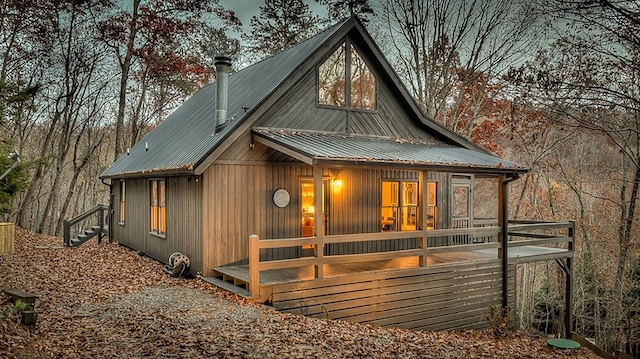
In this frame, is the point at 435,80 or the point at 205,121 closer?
the point at 205,121

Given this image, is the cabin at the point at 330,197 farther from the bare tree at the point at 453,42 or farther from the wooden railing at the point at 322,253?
the bare tree at the point at 453,42

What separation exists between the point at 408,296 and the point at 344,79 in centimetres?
559

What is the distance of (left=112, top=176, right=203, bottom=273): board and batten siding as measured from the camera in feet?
33.8

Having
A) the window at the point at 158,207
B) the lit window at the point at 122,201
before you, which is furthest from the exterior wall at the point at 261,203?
the lit window at the point at 122,201

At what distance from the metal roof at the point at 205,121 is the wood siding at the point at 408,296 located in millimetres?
3502

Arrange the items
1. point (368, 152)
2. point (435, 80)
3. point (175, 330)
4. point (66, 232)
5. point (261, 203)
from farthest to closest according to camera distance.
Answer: point (435, 80), point (66, 232), point (261, 203), point (368, 152), point (175, 330)

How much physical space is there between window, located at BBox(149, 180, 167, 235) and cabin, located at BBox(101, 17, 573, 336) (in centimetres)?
6

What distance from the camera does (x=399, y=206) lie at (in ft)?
41.5

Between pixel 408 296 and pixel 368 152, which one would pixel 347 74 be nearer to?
pixel 368 152

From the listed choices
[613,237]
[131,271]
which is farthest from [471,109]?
[131,271]

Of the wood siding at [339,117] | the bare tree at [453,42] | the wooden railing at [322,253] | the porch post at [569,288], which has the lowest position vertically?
the porch post at [569,288]

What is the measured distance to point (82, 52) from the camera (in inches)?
844

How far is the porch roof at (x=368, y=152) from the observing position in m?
8.84

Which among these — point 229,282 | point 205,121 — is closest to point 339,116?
point 205,121
